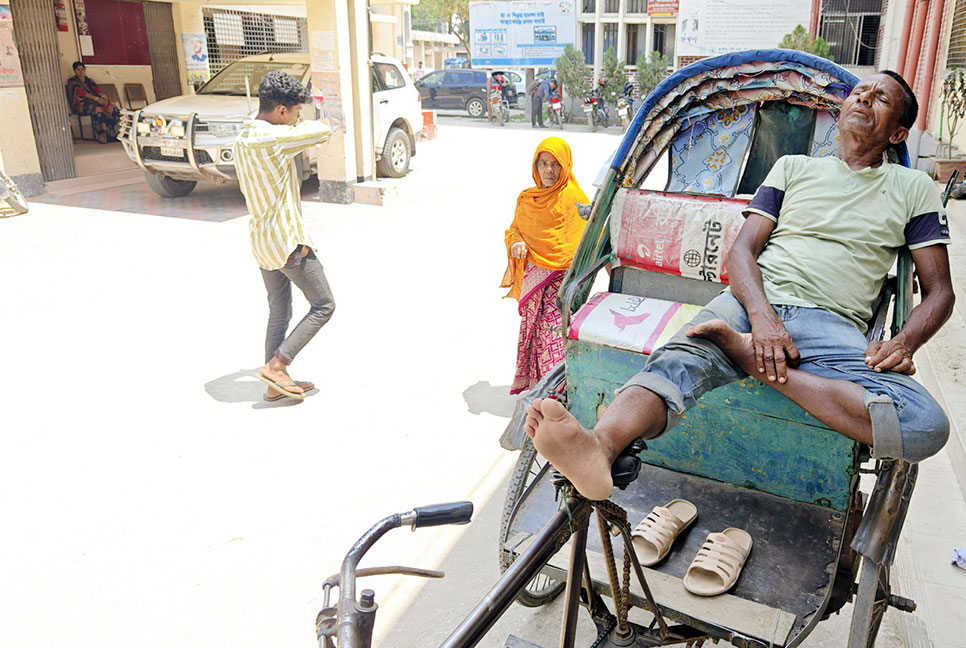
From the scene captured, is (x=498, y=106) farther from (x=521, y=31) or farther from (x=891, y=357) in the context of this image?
(x=891, y=357)

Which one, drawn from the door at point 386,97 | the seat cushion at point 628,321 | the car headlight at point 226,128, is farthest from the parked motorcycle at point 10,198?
the seat cushion at point 628,321

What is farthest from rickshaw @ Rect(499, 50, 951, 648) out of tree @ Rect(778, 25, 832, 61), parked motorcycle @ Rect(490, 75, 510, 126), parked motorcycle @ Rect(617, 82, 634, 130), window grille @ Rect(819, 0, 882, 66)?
window grille @ Rect(819, 0, 882, 66)

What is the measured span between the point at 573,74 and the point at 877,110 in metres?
22.6

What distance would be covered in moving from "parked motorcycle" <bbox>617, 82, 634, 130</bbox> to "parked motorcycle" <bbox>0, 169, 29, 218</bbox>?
15.8 metres

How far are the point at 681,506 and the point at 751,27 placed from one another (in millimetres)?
26012

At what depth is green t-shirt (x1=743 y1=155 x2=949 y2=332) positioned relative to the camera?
8.55 ft

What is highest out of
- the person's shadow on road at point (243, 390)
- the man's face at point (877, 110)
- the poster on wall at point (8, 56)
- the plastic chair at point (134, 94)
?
the poster on wall at point (8, 56)

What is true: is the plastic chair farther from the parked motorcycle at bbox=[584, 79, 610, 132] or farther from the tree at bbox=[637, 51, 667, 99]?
the tree at bbox=[637, 51, 667, 99]

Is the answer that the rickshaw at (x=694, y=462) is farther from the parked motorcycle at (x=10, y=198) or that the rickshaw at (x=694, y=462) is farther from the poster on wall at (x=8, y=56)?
the poster on wall at (x=8, y=56)

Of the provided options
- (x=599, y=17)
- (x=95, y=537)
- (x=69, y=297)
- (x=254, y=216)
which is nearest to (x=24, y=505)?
(x=95, y=537)

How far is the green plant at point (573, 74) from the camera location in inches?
949

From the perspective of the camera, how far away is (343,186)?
34.2 ft

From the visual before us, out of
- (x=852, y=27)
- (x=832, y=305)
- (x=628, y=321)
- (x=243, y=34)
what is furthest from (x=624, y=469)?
(x=852, y=27)

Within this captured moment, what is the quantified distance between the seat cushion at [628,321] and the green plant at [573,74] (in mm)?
22078
